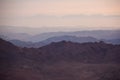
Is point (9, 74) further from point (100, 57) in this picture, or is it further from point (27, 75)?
point (100, 57)

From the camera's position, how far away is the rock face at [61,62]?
147 inches

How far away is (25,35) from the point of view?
3.79 metres

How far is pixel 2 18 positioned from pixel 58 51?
3.11 ft

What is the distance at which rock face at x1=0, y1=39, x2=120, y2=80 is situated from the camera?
3740 mm

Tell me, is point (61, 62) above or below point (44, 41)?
below

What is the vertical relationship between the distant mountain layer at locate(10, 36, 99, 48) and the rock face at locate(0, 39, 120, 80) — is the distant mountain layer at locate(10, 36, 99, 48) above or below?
above

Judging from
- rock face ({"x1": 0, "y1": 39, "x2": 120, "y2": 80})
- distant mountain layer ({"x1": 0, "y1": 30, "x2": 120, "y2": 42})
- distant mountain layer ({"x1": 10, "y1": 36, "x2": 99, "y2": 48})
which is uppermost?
distant mountain layer ({"x1": 0, "y1": 30, "x2": 120, "y2": 42})

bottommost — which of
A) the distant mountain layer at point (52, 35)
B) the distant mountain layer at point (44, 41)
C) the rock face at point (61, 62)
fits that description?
the rock face at point (61, 62)

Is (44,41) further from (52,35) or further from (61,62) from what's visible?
(61,62)

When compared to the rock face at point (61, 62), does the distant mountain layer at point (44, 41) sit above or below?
above

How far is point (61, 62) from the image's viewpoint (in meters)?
3.77

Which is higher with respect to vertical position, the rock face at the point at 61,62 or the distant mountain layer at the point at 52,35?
the distant mountain layer at the point at 52,35

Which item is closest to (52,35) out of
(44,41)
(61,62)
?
(44,41)

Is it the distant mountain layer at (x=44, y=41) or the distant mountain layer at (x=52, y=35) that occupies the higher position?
the distant mountain layer at (x=52, y=35)
